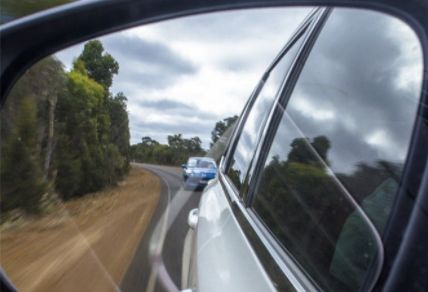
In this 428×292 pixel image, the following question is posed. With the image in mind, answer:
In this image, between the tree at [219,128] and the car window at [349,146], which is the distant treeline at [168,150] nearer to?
the tree at [219,128]

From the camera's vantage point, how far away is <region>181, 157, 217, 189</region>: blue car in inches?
87.2

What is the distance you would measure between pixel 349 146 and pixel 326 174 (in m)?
0.12

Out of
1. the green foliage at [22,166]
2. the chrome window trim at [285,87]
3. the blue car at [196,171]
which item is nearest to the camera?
the green foliage at [22,166]

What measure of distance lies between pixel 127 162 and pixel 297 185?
1.75 ft

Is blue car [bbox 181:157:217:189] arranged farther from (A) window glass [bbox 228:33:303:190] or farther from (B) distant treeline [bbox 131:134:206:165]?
(A) window glass [bbox 228:33:303:190]

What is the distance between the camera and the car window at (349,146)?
135cm

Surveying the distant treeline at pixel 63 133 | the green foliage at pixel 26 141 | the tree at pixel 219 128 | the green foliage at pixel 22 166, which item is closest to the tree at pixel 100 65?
the distant treeline at pixel 63 133

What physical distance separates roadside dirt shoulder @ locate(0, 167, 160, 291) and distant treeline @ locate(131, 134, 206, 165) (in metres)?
0.05

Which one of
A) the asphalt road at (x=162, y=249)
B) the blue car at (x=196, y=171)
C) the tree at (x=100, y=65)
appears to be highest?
the tree at (x=100, y=65)

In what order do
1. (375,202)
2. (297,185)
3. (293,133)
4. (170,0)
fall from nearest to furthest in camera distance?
(375,202) → (170,0) → (297,185) → (293,133)

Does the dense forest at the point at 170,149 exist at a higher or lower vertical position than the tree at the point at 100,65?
lower

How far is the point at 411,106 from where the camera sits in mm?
1321

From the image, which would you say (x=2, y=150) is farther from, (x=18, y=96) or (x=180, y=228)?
(x=180, y=228)

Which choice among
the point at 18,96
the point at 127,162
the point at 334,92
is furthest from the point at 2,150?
the point at 334,92
